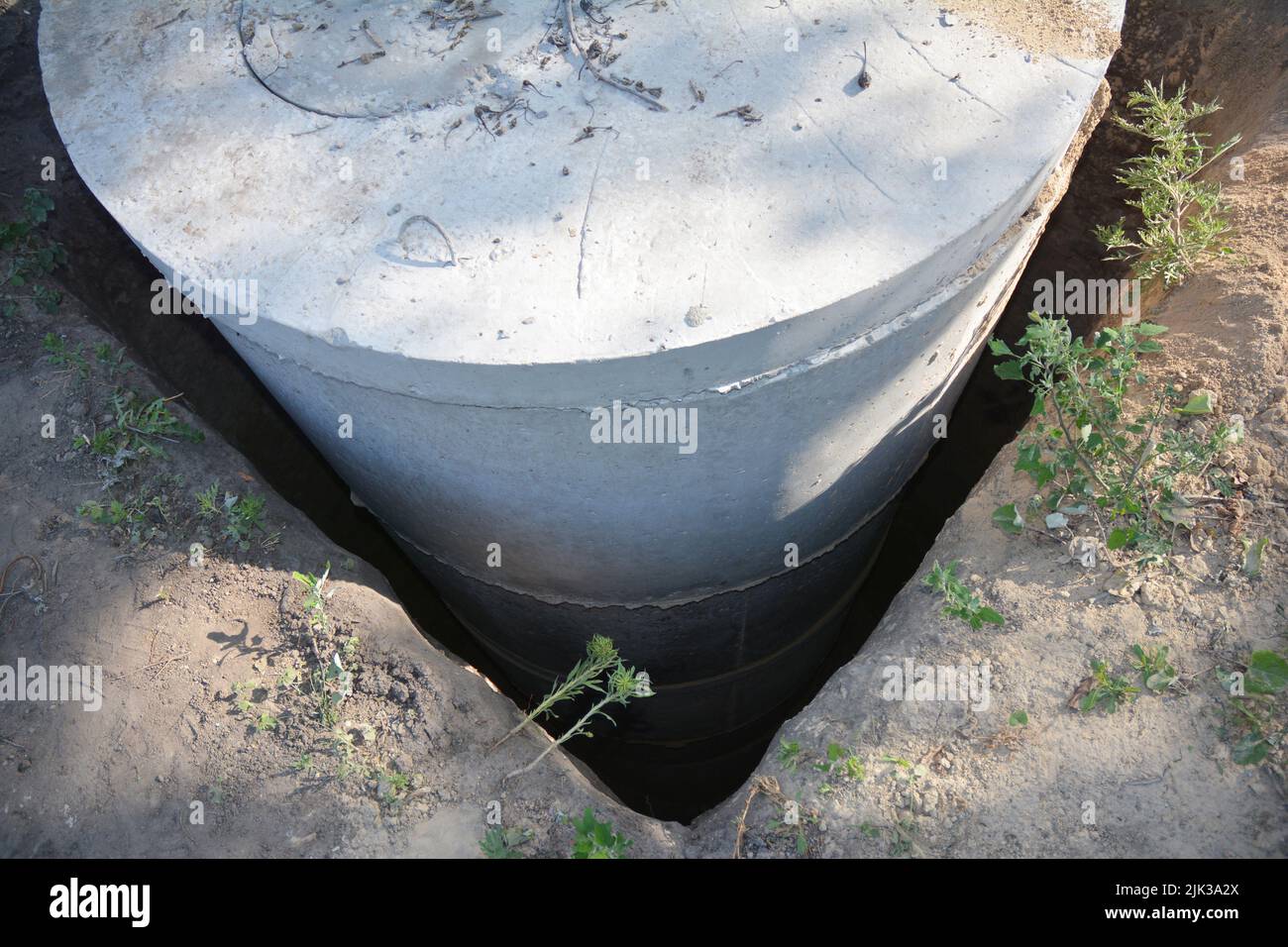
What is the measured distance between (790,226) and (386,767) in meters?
1.67

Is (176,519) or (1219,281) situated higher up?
(1219,281)

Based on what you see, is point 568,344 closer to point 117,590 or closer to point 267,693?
point 267,693

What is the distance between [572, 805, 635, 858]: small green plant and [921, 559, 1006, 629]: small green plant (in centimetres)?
102

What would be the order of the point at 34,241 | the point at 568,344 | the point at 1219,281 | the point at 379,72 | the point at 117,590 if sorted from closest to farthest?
the point at 568,344 → the point at 379,72 → the point at 117,590 → the point at 1219,281 → the point at 34,241

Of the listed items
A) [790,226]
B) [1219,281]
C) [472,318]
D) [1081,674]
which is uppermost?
[790,226]

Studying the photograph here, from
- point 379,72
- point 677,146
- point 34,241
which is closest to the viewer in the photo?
point 677,146

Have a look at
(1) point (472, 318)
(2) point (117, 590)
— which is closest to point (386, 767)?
(2) point (117, 590)

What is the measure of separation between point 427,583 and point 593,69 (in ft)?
7.84

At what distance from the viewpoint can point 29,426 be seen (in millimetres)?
3031
